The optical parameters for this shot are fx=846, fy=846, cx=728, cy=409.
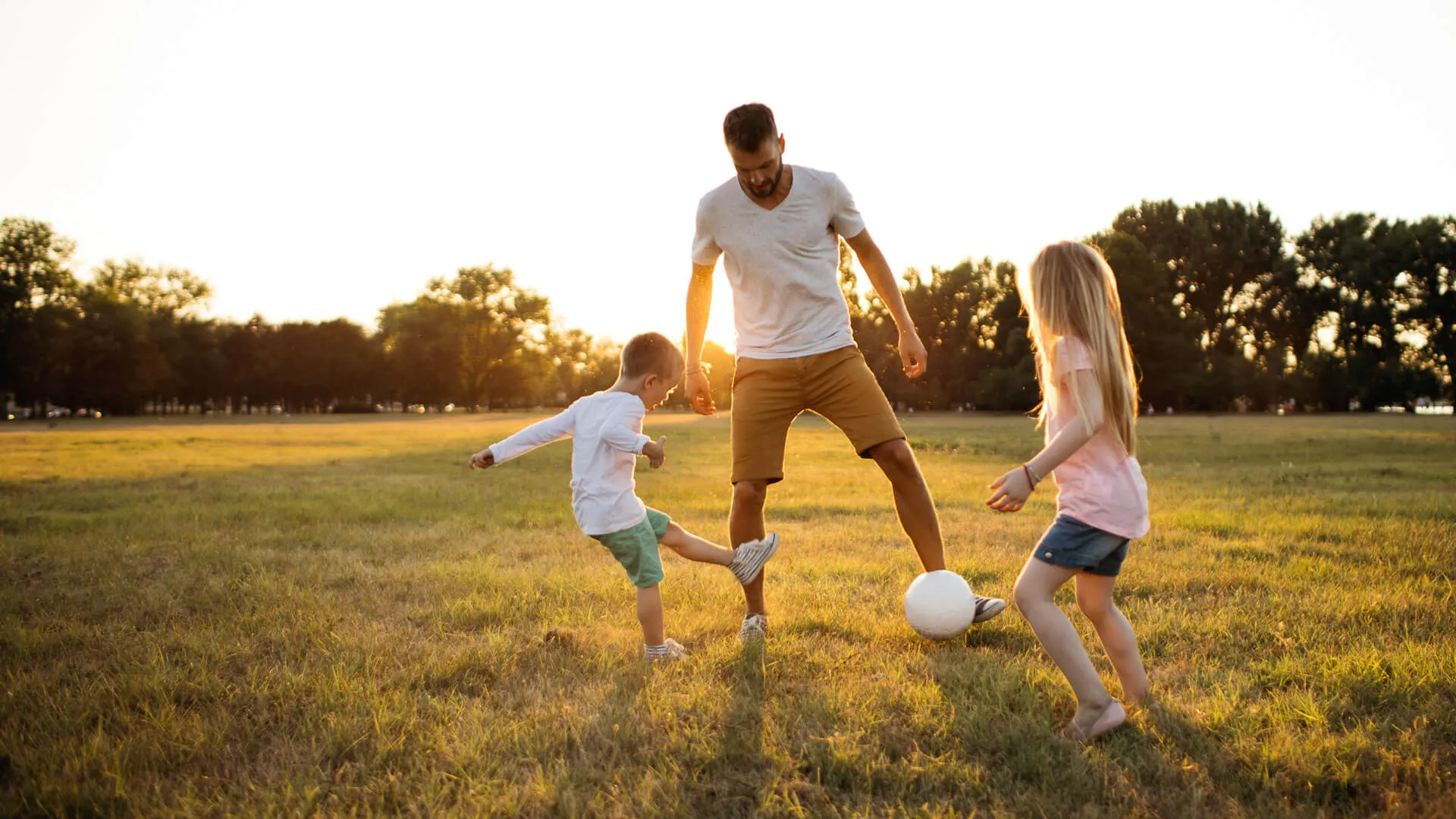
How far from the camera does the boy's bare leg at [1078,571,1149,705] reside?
125 inches

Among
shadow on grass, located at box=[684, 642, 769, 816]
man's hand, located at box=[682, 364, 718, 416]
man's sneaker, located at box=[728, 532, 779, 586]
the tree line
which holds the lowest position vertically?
shadow on grass, located at box=[684, 642, 769, 816]

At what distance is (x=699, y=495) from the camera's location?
35.8 ft

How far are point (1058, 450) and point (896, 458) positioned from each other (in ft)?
4.49

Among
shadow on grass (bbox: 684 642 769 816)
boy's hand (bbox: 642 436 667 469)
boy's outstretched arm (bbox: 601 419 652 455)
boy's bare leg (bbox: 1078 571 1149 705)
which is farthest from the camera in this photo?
boy's outstretched arm (bbox: 601 419 652 455)

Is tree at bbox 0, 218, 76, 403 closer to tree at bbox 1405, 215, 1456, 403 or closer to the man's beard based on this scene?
the man's beard

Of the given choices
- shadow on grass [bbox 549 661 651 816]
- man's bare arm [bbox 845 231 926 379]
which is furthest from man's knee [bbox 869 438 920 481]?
shadow on grass [bbox 549 661 651 816]

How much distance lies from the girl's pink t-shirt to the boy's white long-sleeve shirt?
190 centimetres

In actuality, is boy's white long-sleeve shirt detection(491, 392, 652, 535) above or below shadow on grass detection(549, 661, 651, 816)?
above

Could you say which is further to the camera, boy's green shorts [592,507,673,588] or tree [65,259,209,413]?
tree [65,259,209,413]

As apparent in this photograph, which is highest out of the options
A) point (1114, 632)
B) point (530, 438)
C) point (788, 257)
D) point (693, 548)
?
point (788, 257)

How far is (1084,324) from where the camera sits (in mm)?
3158

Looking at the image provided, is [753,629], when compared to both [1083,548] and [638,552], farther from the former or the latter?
[1083,548]

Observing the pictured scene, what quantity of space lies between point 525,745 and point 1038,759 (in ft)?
5.86

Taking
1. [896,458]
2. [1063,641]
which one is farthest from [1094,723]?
[896,458]
